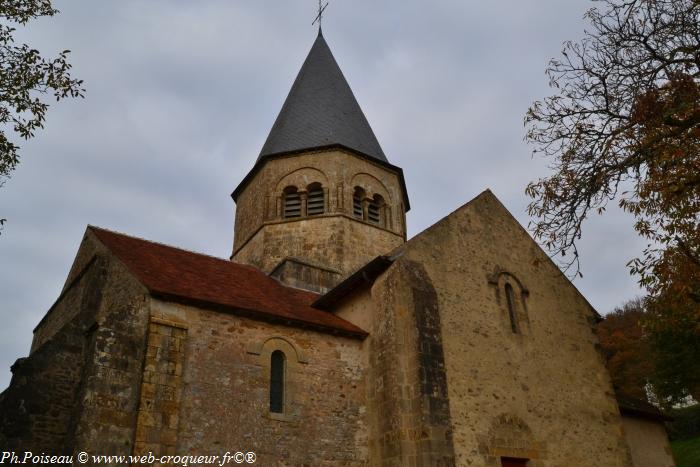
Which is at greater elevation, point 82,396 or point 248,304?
point 248,304

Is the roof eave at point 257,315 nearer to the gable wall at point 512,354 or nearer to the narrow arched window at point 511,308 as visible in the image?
the gable wall at point 512,354

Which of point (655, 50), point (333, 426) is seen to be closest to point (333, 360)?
point (333, 426)

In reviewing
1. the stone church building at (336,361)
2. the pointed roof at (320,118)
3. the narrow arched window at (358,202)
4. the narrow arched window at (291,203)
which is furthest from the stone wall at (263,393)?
the pointed roof at (320,118)

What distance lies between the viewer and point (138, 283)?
10.5 meters

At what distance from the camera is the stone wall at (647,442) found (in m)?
14.7

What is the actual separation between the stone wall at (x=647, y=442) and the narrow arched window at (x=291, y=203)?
35.5 feet

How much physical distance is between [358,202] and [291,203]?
2.14m

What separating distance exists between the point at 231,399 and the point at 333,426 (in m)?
2.19

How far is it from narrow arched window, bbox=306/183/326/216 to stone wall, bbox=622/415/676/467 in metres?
10.2

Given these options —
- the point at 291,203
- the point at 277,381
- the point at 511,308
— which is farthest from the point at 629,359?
the point at 277,381

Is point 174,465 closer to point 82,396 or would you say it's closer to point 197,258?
point 82,396

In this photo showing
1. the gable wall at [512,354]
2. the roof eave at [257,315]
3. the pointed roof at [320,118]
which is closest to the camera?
the roof eave at [257,315]

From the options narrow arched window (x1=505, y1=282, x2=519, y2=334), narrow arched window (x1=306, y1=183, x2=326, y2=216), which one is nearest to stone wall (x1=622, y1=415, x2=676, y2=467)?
narrow arched window (x1=505, y1=282, x2=519, y2=334)

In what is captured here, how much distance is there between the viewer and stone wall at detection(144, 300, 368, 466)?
32.4 feet
